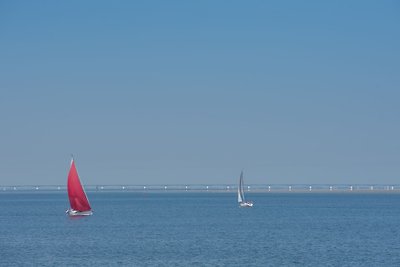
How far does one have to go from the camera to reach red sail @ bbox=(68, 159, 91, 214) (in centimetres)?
10156

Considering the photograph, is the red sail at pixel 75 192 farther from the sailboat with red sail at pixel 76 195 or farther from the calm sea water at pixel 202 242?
Result: the calm sea water at pixel 202 242

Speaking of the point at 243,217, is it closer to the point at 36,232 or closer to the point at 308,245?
the point at 36,232

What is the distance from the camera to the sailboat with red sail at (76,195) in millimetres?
101562

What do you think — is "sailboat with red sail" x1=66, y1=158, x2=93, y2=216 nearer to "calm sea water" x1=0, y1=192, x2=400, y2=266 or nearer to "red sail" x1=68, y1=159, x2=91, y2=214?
"red sail" x1=68, y1=159, x2=91, y2=214

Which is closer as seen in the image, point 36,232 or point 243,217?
point 36,232

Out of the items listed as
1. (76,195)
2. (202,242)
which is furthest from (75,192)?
(202,242)

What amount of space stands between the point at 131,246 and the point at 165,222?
31795 mm

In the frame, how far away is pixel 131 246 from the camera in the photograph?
231ft

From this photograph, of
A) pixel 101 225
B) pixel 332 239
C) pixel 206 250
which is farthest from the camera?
pixel 101 225

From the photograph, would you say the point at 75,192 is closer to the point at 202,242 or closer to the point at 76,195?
the point at 76,195

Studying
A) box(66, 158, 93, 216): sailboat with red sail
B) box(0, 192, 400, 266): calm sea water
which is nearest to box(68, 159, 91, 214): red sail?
box(66, 158, 93, 216): sailboat with red sail

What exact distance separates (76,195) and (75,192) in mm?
1064

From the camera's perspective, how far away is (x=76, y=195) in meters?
104

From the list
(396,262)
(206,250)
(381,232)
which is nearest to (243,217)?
(381,232)
